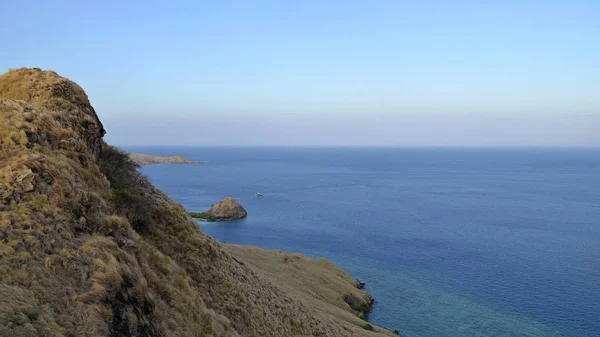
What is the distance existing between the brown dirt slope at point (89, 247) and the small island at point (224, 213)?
86468mm

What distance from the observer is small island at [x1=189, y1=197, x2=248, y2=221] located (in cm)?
11112

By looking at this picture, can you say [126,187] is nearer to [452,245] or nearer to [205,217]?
[452,245]

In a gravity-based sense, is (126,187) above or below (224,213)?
above

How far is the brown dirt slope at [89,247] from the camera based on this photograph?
37.5 ft

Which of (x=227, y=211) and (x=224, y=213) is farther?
(x=227, y=211)

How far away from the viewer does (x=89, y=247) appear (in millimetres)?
13867

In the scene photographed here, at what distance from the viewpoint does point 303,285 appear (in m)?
52.8

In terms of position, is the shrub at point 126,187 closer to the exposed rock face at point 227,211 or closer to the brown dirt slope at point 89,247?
the brown dirt slope at point 89,247

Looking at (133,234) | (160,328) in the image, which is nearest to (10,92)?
(133,234)

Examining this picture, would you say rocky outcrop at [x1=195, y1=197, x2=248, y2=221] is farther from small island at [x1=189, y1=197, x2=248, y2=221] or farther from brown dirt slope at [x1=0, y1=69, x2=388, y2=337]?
brown dirt slope at [x1=0, y1=69, x2=388, y2=337]

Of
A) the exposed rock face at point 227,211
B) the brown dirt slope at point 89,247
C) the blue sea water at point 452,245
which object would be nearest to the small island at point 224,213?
the exposed rock face at point 227,211

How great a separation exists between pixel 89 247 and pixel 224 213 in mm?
99859

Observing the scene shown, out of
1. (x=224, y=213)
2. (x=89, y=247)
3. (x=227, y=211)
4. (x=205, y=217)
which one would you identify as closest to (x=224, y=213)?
(x=224, y=213)

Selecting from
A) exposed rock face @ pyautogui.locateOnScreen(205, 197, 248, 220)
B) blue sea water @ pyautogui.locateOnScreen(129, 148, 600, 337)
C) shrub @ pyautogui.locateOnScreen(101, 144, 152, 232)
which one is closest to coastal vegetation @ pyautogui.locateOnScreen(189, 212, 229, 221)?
exposed rock face @ pyautogui.locateOnScreen(205, 197, 248, 220)
